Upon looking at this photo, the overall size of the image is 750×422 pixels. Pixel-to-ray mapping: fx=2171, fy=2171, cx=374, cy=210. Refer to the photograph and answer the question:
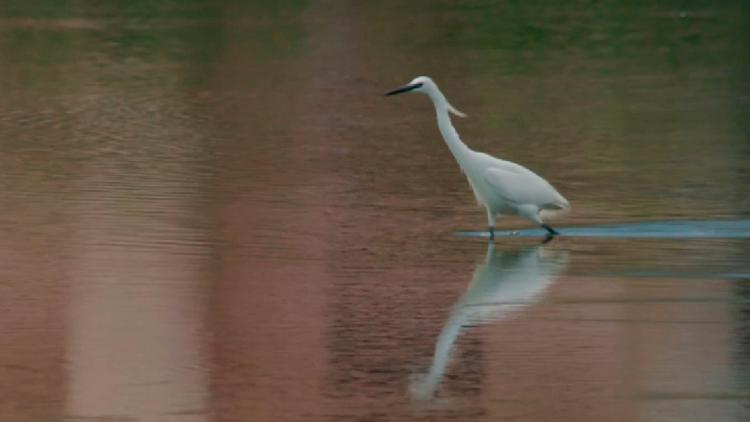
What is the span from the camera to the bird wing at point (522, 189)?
14031 mm

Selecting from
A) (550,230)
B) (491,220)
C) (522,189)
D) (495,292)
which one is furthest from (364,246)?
(495,292)

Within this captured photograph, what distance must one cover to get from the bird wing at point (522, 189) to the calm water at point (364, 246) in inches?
10.7

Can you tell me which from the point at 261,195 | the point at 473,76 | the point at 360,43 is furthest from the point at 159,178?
the point at 360,43

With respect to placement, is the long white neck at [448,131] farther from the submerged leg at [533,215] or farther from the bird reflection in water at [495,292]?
the bird reflection in water at [495,292]

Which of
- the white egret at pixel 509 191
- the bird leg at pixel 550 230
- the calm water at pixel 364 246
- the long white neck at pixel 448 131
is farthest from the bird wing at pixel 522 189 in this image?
the long white neck at pixel 448 131

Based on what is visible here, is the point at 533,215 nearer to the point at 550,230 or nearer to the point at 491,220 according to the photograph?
the point at 550,230

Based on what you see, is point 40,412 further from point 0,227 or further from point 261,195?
point 261,195

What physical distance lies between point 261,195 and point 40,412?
6982 mm

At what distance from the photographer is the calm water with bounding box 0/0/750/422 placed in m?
9.60

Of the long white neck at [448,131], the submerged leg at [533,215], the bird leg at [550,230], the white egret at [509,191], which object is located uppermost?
the long white neck at [448,131]

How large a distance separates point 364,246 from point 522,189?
3.86ft

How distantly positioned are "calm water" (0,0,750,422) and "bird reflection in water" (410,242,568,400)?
1.2 inches

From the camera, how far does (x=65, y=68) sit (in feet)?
92.7

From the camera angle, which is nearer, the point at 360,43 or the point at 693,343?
the point at 693,343
